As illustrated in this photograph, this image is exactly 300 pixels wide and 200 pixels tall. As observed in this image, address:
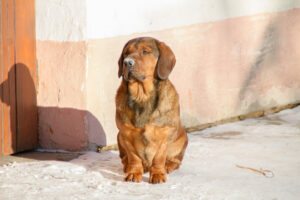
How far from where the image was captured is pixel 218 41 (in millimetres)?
6762

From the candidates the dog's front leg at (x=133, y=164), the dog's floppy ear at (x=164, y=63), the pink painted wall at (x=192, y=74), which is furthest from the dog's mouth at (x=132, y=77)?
the pink painted wall at (x=192, y=74)

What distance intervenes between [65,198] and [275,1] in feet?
17.2

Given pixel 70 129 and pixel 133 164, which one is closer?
pixel 133 164

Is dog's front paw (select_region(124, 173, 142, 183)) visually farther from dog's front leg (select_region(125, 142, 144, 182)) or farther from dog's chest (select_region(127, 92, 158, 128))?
dog's chest (select_region(127, 92, 158, 128))

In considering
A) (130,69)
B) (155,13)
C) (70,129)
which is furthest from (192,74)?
(130,69)

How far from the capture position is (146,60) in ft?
13.4

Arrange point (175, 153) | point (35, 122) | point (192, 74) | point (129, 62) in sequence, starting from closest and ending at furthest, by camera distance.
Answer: point (129, 62) < point (175, 153) < point (35, 122) < point (192, 74)

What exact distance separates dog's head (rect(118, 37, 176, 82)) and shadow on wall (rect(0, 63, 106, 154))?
147cm

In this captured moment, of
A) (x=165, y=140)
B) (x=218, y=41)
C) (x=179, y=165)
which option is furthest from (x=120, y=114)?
(x=218, y=41)

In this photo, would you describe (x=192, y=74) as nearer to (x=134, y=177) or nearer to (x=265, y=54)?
(x=265, y=54)

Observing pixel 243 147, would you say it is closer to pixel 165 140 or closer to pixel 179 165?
pixel 179 165

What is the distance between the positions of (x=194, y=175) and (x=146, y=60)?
122 centimetres

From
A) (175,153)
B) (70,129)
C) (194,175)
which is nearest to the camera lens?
(194,175)

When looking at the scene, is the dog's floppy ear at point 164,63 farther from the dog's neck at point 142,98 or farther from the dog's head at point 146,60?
the dog's neck at point 142,98
